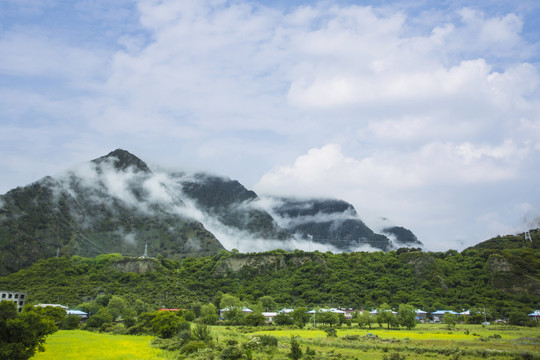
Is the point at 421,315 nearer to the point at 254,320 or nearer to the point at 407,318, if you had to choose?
the point at 407,318

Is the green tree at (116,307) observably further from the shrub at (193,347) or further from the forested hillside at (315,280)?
the shrub at (193,347)

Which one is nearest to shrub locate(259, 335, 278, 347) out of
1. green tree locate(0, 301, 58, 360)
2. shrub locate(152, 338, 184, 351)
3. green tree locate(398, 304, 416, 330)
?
shrub locate(152, 338, 184, 351)

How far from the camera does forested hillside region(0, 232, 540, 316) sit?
350 ft

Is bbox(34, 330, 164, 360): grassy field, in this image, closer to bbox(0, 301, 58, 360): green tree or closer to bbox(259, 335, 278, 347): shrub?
bbox(0, 301, 58, 360): green tree

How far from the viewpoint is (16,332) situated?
31.9 metres

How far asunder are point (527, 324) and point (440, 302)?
106 ft

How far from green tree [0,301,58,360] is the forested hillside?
240 feet

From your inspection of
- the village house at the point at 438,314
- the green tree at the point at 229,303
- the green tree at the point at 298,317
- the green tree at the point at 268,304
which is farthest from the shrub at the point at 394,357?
the green tree at the point at 268,304

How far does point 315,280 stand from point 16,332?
111288 millimetres

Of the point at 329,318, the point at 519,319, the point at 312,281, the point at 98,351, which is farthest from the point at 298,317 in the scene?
the point at 312,281

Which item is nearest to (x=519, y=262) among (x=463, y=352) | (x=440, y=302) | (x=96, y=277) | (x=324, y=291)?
(x=440, y=302)

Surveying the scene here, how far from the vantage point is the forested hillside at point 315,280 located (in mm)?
106750

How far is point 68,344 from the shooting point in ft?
161

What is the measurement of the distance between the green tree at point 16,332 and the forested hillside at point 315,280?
7325 centimetres
